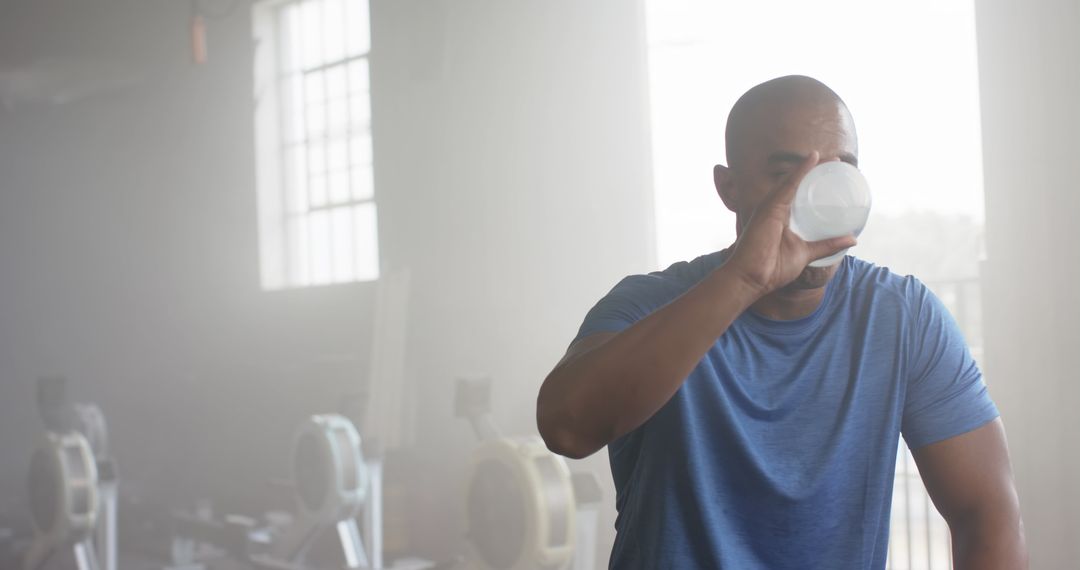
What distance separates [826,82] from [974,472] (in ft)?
5.60

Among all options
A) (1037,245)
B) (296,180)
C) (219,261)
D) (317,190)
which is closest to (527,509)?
(1037,245)

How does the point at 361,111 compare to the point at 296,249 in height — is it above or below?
above

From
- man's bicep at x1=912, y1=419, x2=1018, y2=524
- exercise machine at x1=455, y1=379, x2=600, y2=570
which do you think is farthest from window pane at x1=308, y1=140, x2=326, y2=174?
man's bicep at x1=912, y1=419, x2=1018, y2=524

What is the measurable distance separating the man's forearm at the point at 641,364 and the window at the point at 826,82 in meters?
1.66

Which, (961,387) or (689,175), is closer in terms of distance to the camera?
(961,387)

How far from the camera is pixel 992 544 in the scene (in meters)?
0.94

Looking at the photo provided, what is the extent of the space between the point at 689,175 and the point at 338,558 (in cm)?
180

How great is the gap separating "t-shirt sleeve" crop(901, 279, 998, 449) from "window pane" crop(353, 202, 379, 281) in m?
2.42

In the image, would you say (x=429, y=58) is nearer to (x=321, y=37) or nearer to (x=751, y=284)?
(x=321, y=37)

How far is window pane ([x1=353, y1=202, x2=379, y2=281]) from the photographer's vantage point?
323 centimetres

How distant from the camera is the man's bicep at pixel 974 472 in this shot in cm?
96

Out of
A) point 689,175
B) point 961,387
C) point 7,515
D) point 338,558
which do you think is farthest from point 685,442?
point 7,515

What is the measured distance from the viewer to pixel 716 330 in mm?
843

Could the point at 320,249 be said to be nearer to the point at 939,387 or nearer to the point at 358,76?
the point at 358,76
